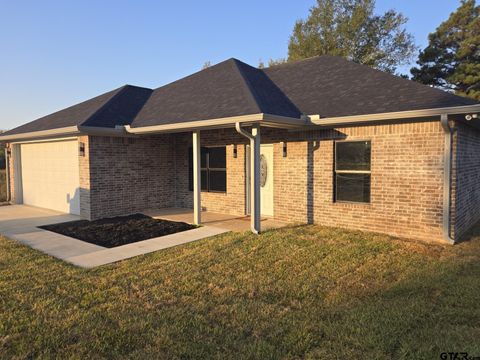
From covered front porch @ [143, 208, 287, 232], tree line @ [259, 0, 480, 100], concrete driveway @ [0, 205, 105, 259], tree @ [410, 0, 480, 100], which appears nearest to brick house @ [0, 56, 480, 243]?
covered front porch @ [143, 208, 287, 232]

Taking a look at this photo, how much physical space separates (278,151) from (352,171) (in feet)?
7.03

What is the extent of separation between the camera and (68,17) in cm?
1088

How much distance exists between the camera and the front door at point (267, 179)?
991cm

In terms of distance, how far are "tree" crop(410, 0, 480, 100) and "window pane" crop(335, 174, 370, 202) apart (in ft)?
59.7

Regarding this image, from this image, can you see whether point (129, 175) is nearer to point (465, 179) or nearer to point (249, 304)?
point (249, 304)

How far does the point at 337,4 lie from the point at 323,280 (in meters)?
29.5

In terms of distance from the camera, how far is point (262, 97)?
8508 mm

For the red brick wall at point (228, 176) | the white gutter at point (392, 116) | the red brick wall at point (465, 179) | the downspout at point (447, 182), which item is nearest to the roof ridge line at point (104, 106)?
the red brick wall at point (228, 176)

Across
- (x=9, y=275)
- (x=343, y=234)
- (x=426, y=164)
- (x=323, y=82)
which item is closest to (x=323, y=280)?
(x=343, y=234)

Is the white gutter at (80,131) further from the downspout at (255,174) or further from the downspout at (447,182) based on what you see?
the downspout at (447,182)

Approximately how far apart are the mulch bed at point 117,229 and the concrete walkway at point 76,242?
0.90 ft

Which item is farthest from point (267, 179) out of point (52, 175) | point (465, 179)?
point (52, 175)

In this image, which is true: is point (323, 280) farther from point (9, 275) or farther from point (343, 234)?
point (9, 275)

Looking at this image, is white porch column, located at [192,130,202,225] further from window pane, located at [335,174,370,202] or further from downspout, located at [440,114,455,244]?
downspout, located at [440,114,455,244]
